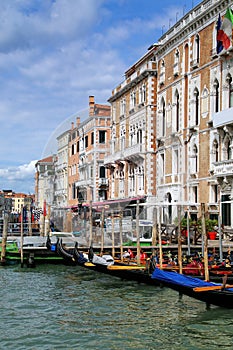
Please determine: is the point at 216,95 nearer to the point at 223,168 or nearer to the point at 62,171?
the point at 223,168

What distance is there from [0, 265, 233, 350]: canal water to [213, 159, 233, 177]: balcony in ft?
21.7

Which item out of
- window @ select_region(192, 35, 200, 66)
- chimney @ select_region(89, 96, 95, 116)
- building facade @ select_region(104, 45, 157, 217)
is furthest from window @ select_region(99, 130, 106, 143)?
window @ select_region(192, 35, 200, 66)

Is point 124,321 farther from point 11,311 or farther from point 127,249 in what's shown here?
point 127,249

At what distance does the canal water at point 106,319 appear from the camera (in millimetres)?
10031

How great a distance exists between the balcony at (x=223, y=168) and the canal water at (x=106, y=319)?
21.7 feet

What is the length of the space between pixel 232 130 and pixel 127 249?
5716mm

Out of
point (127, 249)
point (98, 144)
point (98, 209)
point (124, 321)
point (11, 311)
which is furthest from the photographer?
point (98, 144)

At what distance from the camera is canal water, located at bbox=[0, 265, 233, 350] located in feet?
32.9

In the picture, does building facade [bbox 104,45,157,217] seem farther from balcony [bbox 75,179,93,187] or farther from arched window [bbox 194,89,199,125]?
arched window [bbox 194,89,199,125]

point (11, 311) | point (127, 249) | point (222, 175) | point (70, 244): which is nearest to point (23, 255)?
point (70, 244)

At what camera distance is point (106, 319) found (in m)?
11.7

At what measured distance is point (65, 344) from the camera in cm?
994

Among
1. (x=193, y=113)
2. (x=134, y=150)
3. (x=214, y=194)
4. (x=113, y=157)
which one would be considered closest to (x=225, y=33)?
(x=193, y=113)

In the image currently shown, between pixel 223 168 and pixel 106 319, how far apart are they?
1120cm
